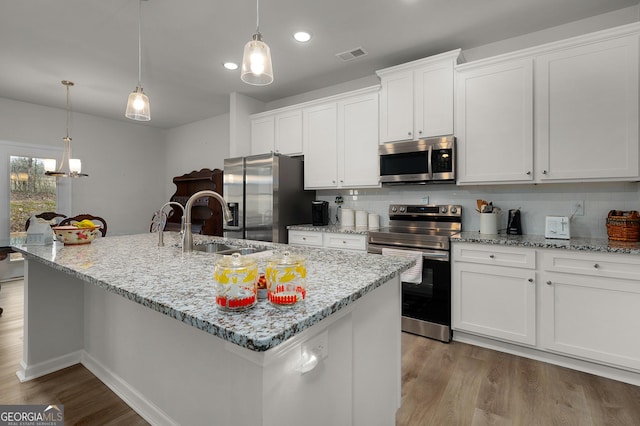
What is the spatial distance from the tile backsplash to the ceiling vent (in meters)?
1.41

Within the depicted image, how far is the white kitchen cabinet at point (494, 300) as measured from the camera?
2.28 metres

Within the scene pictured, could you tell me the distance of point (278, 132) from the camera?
13.1 feet

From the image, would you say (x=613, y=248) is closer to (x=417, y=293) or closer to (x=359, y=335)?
(x=417, y=293)

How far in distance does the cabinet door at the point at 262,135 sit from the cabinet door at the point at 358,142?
101 cm

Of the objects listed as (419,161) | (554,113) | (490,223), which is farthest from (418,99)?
(490,223)

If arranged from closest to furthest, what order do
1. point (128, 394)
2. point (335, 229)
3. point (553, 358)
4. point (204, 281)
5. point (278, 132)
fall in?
point (204, 281), point (128, 394), point (553, 358), point (335, 229), point (278, 132)

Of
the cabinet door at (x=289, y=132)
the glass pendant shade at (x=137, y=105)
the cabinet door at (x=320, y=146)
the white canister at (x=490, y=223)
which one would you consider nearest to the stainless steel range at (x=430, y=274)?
the white canister at (x=490, y=223)

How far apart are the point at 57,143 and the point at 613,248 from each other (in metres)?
6.72

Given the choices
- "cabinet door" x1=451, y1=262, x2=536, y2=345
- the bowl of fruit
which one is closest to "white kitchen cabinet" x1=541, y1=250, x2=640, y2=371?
"cabinet door" x1=451, y1=262, x2=536, y2=345

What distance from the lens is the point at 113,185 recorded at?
5473 mm

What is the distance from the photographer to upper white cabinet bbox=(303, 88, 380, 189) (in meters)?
3.31

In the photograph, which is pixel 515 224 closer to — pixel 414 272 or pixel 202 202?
pixel 414 272

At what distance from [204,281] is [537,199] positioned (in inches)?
110

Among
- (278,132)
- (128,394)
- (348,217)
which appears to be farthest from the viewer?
(278,132)
